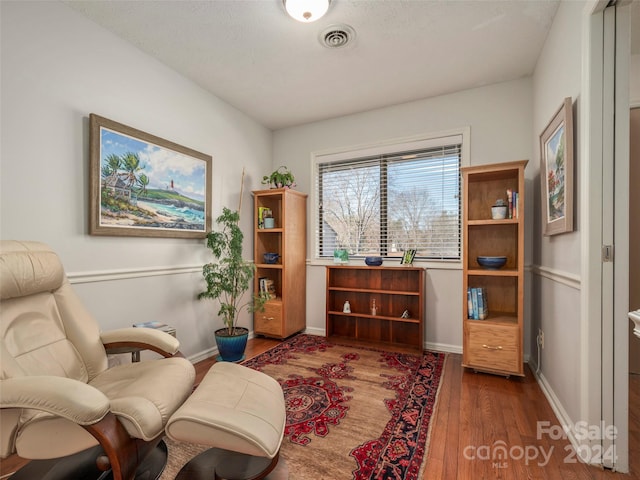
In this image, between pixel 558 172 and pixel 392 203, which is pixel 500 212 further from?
pixel 392 203

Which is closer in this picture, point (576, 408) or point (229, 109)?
point (576, 408)

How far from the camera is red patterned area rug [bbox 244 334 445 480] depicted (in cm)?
154

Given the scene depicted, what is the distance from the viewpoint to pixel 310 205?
12.8 feet

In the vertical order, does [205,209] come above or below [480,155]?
below

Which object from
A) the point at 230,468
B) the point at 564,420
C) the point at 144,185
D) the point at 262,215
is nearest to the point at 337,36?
the point at 144,185

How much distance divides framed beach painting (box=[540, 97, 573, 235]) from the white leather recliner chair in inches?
89.8

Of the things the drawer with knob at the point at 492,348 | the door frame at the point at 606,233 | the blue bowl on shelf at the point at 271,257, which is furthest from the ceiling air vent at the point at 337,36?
the drawer with knob at the point at 492,348

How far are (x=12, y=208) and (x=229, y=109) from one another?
7.11 ft

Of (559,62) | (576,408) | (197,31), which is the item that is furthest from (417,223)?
(197,31)

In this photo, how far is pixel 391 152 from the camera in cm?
345

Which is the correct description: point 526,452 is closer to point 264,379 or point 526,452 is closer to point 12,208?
point 264,379

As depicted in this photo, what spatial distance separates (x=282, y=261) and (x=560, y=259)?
247 centimetres

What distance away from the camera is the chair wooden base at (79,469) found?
147cm

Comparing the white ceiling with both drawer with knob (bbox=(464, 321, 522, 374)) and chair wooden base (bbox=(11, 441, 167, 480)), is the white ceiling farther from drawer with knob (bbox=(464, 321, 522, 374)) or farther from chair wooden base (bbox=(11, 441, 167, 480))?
chair wooden base (bbox=(11, 441, 167, 480))
